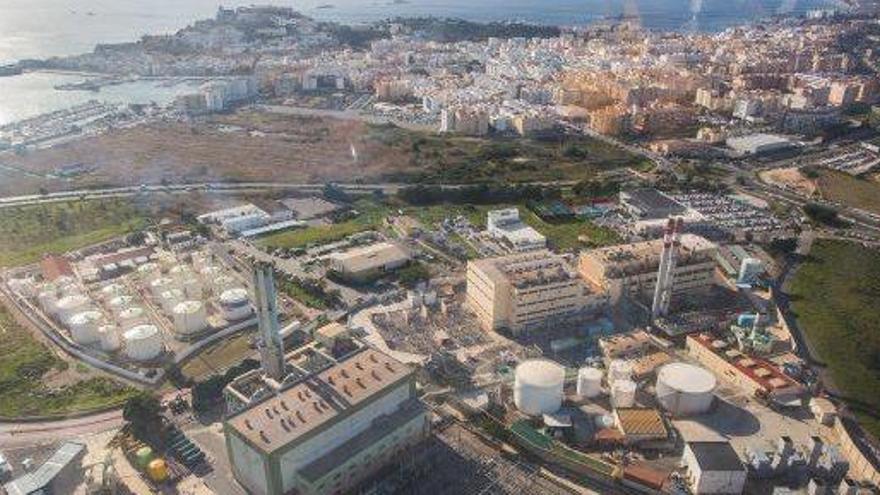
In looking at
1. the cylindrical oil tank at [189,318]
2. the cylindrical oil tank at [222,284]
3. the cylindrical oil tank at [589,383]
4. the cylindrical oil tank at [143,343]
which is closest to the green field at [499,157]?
the cylindrical oil tank at [222,284]

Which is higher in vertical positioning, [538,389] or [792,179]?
[792,179]

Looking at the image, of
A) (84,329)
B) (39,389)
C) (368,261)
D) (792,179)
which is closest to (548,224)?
(368,261)

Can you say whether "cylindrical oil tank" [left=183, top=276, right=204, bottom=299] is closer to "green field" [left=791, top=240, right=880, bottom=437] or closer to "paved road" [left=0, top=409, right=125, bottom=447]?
"paved road" [left=0, top=409, right=125, bottom=447]

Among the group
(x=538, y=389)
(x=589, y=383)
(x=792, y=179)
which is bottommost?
(x=589, y=383)

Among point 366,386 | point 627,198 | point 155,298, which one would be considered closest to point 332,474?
point 366,386

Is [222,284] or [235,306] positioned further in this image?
[222,284]

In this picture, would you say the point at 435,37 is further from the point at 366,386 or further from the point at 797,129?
the point at 366,386

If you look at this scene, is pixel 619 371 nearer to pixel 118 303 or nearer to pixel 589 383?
pixel 589 383
